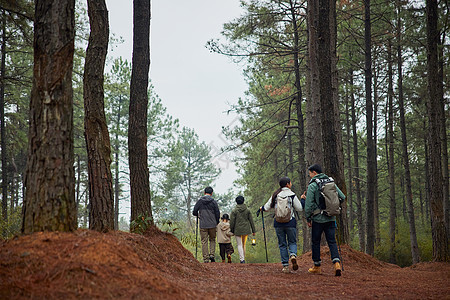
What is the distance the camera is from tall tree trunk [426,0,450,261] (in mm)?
11055

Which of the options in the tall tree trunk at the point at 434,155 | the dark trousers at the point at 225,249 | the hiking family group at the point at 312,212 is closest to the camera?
the hiking family group at the point at 312,212

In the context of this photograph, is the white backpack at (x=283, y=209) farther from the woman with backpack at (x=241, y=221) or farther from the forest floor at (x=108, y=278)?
the woman with backpack at (x=241, y=221)

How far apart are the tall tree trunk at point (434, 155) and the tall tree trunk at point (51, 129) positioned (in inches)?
400

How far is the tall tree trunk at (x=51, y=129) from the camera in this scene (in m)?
4.50

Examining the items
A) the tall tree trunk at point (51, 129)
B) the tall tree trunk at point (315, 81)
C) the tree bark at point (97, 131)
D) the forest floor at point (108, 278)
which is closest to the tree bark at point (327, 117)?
the tall tree trunk at point (315, 81)

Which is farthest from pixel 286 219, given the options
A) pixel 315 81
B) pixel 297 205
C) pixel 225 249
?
pixel 315 81

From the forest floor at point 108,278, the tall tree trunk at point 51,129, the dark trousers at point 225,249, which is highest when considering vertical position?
the tall tree trunk at point 51,129

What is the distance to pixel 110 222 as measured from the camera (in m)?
6.48

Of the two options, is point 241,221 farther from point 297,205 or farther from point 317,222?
point 317,222

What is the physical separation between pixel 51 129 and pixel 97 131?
2100 mm

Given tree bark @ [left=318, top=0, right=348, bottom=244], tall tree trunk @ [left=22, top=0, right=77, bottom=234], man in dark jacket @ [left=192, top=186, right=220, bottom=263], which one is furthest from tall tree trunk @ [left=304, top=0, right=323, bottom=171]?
tall tree trunk @ [left=22, top=0, right=77, bottom=234]

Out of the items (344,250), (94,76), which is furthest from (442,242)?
(94,76)

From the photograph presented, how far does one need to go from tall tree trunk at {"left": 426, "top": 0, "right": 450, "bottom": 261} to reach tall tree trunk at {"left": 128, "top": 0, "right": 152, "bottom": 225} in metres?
8.15

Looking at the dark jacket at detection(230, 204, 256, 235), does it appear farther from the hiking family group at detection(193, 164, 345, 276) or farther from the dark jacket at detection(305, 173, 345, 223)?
the dark jacket at detection(305, 173, 345, 223)
